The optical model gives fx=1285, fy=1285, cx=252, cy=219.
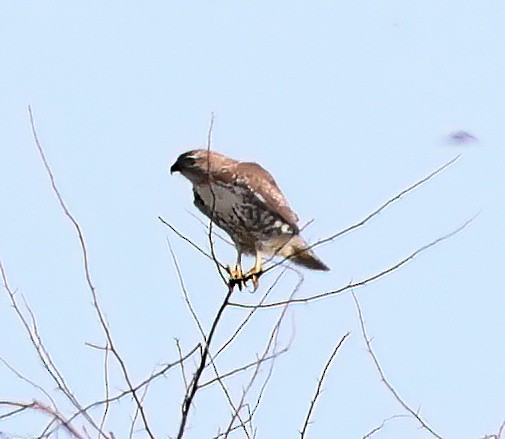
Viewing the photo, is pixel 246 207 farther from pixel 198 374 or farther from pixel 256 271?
pixel 198 374

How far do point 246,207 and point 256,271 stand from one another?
707 mm

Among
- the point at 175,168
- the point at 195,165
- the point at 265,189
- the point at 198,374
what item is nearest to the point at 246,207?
the point at 265,189

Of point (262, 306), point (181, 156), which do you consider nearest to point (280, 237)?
point (181, 156)

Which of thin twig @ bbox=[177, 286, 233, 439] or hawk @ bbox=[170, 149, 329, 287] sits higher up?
hawk @ bbox=[170, 149, 329, 287]

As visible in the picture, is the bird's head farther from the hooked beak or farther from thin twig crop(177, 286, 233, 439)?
thin twig crop(177, 286, 233, 439)

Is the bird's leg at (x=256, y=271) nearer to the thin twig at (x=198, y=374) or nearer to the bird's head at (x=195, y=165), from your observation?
the bird's head at (x=195, y=165)

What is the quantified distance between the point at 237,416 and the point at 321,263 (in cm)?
325

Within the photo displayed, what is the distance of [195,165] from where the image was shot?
7590 mm

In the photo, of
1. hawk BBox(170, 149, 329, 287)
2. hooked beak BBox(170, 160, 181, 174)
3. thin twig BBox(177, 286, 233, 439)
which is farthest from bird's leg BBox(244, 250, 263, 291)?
thin twig BBox(177, 286, 233, 439)

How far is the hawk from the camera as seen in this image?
7.39 meters

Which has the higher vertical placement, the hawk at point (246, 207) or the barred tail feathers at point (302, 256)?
the hawk at point (246, 207)

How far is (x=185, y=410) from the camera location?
4.05 meters

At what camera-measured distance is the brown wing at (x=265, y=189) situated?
753 cm

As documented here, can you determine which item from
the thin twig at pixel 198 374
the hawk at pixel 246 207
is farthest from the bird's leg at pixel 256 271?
the thin twig at pixel 198 374
